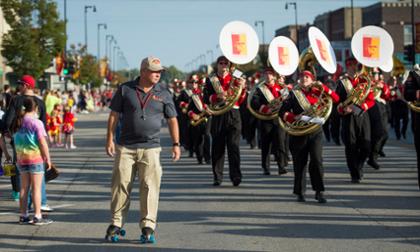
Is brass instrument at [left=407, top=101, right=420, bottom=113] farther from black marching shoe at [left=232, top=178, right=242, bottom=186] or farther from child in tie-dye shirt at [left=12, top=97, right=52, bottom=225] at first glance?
child in tie-dye shirt at [left=12, top=97, right=52, bottom=225]

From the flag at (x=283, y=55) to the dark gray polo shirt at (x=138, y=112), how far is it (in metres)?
5.36

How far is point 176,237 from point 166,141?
→ 18.0m

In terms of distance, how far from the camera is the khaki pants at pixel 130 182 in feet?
28.1

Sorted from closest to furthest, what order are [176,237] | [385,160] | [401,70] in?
[176,237]
[385,160]
[401,70]

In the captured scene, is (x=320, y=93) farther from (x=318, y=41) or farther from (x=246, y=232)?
(x=246, y=232)

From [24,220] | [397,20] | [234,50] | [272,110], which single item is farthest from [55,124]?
[397,20]

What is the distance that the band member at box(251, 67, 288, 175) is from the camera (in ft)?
50.1

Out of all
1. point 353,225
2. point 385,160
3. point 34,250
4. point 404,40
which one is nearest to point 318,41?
point 353,225

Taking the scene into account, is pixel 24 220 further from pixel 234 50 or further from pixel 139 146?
pixel 234 50

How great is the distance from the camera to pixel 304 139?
37.8 ft

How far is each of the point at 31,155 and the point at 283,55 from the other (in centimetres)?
530

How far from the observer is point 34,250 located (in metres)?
8.27

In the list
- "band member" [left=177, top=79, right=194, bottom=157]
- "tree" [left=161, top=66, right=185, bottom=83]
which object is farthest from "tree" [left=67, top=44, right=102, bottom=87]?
"band member" [left=177, top=79, right=194, bottom=157]

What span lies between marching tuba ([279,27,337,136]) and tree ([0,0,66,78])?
124ft
